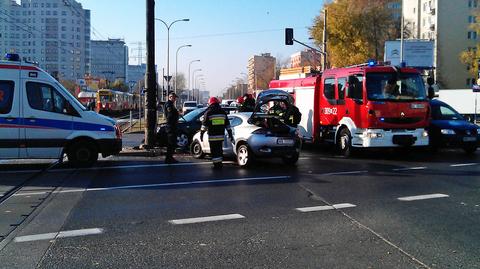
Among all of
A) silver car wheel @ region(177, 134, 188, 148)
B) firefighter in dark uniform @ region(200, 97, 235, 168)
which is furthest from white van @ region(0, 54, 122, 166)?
silver car wheel @ region(177, 134, 188, 148)

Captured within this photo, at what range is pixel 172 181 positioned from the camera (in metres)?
11.0

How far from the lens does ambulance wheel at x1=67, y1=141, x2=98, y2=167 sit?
13.2 metres

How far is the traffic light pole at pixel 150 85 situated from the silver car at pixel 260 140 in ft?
13.8

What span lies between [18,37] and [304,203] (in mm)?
49874

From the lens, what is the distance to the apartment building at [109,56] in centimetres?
8494

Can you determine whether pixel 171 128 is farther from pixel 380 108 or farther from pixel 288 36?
pixel 288 36

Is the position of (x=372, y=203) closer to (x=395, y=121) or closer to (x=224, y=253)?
(x=224, y=253)

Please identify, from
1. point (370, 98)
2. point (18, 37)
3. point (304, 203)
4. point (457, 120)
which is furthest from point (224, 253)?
point (18, 37)

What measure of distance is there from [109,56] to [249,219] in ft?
297

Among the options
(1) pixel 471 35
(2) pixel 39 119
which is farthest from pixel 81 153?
(1) pixel 471 35

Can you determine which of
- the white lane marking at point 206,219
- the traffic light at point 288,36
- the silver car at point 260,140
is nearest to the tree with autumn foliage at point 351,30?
the traffic light at point 288,36

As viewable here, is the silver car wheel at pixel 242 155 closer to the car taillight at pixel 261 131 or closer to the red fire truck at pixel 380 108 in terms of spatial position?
the car taillight at pixel 261 131

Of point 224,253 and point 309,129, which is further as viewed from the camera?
point 309,129

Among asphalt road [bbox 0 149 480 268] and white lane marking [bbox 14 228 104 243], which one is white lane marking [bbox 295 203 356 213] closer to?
asphalt road [bbox 0 149 480 268]
